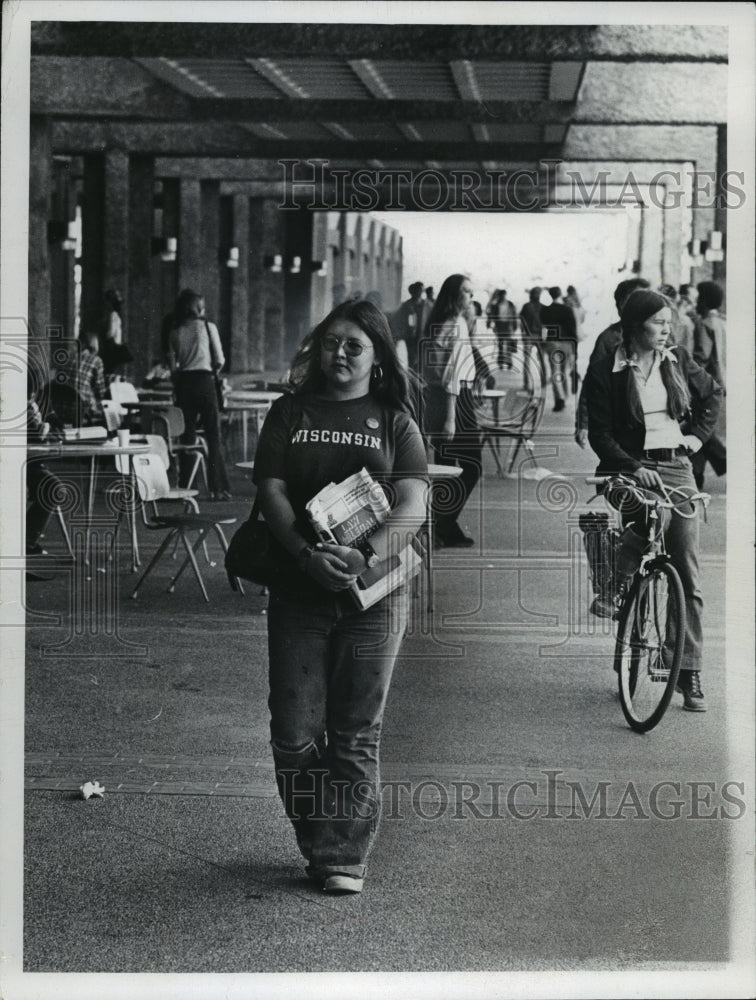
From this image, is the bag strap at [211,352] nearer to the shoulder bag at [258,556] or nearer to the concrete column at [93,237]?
the shoulder bag at [258,556]

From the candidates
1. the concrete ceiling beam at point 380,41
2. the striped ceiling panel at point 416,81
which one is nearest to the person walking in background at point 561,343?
the concrete ceiling beam at point 380,41

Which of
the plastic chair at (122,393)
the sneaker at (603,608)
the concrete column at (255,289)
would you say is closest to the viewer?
the sneaker at (603,608)

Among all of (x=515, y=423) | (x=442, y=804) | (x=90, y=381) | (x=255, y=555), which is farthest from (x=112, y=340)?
(x=255, y=555)

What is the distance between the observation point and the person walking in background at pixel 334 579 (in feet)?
13.2

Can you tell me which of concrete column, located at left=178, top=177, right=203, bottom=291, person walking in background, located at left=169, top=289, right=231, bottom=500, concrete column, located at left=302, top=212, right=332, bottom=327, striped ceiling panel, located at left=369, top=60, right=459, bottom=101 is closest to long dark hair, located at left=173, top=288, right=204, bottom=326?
person walking in background, located at left=169, top=289, right=231, bottom=500

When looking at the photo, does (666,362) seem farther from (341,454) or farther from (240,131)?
(240,131)

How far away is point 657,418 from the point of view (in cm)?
489

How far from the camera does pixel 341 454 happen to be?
4.03 metres

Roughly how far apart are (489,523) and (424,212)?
53.0 inches

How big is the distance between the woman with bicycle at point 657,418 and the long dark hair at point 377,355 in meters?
1.13

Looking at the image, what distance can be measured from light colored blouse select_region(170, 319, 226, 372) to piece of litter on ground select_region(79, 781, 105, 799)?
5.07m

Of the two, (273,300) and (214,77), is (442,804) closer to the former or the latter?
(214,77)

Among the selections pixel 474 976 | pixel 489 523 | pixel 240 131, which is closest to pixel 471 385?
pixel 489 523
